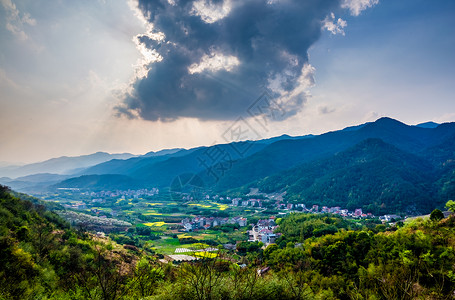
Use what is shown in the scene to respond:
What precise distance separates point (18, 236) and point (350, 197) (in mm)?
66007

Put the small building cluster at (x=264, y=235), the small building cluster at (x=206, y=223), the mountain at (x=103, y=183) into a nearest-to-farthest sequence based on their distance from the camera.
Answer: the small building cluster at (x=264, y=235) → the small building cluster at (x=206, y=223) → the mountain at (x=103, y=183)

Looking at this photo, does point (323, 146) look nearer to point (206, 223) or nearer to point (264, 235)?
point (206, 223)

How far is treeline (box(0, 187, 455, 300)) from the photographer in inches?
297

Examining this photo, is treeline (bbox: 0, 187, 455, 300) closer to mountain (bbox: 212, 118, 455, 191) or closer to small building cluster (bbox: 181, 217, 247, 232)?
small building cluster (bbox: 181, 217, 247, 232)

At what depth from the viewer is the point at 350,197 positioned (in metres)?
62.7

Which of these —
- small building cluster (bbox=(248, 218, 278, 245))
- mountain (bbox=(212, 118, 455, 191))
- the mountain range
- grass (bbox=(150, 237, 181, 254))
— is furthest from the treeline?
mountain (bbox=(212, 118, 455, 191))

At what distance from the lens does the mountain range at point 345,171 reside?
57.9 m

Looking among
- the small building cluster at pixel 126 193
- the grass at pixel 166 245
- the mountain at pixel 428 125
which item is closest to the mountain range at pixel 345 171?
the mountain at pixel 428 125

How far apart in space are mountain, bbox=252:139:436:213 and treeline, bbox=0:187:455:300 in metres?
42.7

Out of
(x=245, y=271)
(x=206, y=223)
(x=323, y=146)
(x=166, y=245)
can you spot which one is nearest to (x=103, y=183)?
(x=206, y=223)

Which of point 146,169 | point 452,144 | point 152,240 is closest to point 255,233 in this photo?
point 152,240

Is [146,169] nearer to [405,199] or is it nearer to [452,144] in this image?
[405,199]

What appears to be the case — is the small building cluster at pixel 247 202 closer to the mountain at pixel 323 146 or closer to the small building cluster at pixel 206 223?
the small building cluster at pixel 206 223

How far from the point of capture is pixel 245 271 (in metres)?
9.95
